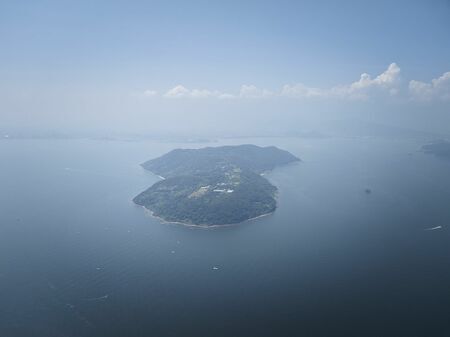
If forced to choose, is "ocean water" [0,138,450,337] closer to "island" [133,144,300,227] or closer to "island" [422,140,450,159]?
"island" [133,144,300,227]

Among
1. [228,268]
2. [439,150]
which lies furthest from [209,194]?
[439,150]

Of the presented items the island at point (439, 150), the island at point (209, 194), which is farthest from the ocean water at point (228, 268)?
the island at point (439, 150)

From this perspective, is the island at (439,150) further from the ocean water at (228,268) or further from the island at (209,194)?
the island at (209,194)

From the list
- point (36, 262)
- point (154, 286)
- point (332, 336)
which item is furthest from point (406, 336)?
point (36, 262)

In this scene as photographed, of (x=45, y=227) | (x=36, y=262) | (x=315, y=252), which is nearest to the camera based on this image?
(x=36, y=262)

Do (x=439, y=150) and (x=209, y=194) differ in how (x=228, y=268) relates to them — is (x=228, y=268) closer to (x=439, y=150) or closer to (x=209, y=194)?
(x=209, y=194)

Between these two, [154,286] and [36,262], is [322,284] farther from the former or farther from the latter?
[36,262]

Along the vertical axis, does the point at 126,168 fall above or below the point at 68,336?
above
